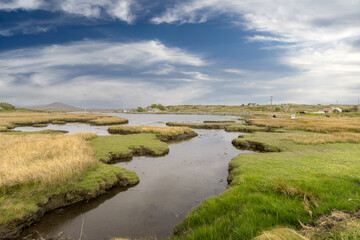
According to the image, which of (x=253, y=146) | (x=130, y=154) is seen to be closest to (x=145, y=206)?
(x=130, y=154)

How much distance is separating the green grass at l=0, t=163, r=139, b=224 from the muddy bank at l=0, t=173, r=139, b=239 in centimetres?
8

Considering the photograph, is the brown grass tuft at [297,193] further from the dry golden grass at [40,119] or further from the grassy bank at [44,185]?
the dry golden grass at [40,119]

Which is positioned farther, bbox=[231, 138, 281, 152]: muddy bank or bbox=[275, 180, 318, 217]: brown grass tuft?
bbox=[231, 138, 281, 152]: muddy bank

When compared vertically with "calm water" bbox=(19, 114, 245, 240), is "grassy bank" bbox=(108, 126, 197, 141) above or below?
above

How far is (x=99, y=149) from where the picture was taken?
949 inches

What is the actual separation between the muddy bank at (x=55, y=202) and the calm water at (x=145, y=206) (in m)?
0.39

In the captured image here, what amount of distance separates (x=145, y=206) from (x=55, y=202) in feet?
18.5

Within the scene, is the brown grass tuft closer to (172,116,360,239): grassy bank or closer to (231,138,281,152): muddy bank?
(172,116,360,239): grassy bank

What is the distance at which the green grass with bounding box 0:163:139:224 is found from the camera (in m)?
9.62

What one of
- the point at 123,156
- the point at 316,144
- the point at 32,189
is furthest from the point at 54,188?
the point at 316,144

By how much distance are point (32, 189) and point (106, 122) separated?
64249mm

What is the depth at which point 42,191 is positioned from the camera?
38.2 feet

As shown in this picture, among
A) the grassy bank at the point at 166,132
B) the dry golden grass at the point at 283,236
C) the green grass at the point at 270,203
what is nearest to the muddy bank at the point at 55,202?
the green grass at the point at 270,203

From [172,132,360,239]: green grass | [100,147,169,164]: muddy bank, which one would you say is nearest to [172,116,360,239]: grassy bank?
[172,132,360,239]: green grass
